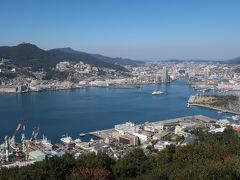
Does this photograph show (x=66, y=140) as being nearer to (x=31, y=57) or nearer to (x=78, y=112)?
(x=78, y=112)

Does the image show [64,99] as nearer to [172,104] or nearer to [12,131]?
[172,104]

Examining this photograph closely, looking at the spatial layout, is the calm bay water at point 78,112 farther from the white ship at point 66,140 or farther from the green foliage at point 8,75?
the green foliage at point 8,75

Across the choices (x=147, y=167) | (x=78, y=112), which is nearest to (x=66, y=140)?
(x=78, y=112)

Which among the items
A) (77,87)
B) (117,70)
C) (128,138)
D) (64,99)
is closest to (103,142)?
(128,138)

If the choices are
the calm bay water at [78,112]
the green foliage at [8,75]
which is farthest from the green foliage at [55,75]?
the calm bay water at [78,112]

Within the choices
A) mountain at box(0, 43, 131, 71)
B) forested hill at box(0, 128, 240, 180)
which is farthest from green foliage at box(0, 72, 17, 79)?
forested hill at box(0, 128, 240, 180)

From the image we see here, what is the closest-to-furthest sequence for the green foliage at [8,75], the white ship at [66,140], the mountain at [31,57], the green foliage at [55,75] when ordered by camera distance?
the white ship at [66,140]
the green foliage at [8,75]
the green foliage at [55,75]
the mountain at [31,57]
